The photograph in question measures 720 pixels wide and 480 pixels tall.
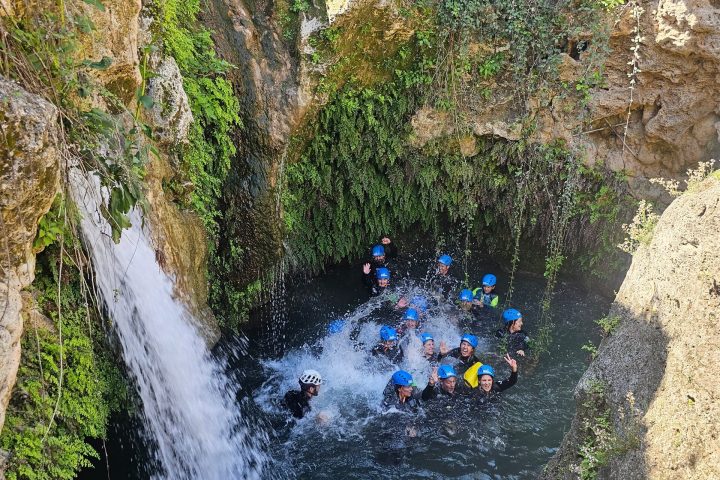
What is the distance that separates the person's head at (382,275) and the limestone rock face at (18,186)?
663 cm

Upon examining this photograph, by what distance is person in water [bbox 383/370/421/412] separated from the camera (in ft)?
24.1

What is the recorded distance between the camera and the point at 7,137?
120 inches

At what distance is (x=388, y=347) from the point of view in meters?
8.52

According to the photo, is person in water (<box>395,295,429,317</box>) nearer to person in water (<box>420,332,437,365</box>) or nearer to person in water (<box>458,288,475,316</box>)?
person in water (<box>458,288,475,316</box>)

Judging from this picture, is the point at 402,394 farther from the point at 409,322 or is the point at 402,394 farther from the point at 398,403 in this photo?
the point at 409,322

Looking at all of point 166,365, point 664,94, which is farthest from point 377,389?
point 664,94

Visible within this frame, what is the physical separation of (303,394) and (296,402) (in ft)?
0.43

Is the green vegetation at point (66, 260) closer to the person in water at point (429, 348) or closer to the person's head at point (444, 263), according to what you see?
the person in water at point (429, 348)

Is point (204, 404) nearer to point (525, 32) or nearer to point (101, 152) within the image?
point (101, 152)

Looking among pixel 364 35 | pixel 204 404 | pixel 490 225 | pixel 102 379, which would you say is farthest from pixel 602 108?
pixel 102 379

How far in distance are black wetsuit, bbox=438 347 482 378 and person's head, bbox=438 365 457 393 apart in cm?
66

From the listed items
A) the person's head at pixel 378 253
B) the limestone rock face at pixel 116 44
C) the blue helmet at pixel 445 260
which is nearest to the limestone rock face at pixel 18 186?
the limestone rock face at pixel 116 44

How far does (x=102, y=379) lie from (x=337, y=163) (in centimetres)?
534

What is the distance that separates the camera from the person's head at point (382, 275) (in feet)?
31.8
